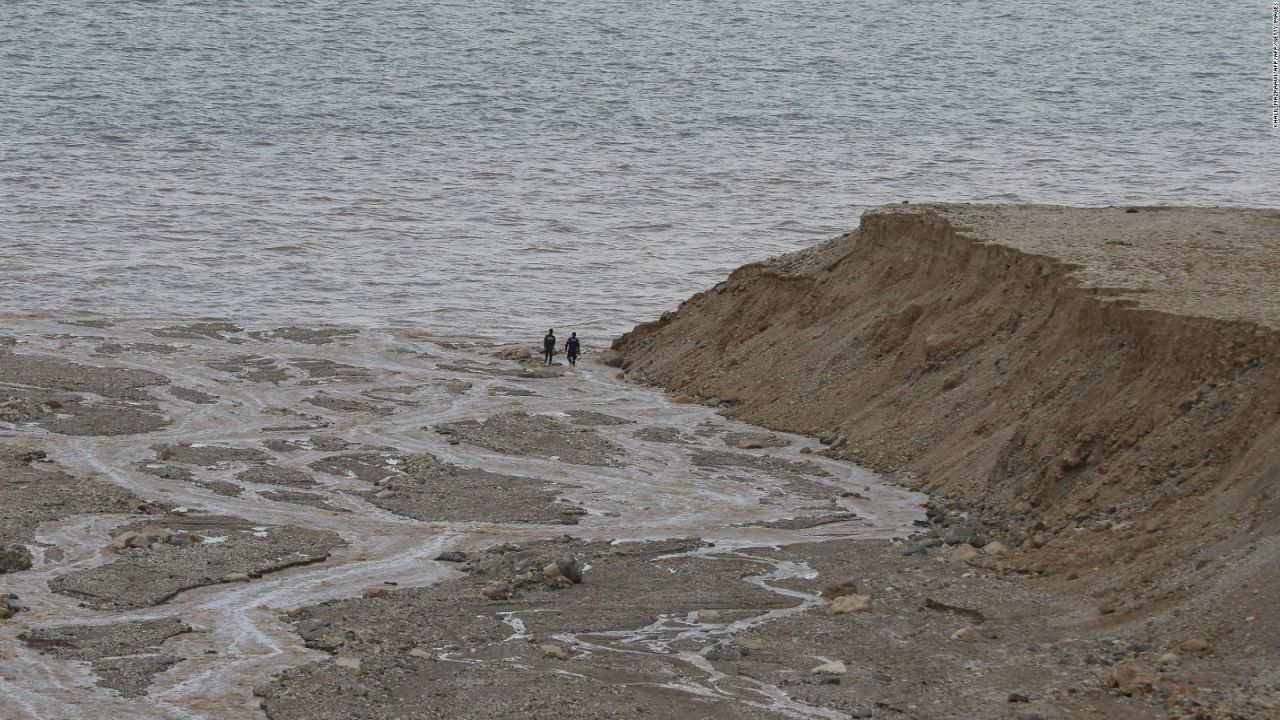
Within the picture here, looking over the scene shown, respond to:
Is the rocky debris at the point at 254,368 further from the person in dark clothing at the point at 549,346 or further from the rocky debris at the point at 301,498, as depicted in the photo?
the rocky debris at the point at 301,498

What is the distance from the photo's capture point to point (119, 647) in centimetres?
2277

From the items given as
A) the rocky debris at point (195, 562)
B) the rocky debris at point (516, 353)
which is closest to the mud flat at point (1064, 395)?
the rocky debris at point (516, 353)

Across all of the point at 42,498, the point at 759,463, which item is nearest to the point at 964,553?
the point at 759,463

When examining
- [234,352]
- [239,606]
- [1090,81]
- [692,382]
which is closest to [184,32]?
[1090,81]

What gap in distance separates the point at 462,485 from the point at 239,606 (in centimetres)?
904

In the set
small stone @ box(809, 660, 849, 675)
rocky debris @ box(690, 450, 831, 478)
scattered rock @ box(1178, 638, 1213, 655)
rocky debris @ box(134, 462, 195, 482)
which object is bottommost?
rocky debris @ box(690, 450, 831, 478)

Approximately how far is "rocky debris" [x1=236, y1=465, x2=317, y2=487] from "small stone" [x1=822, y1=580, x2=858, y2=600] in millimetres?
11726

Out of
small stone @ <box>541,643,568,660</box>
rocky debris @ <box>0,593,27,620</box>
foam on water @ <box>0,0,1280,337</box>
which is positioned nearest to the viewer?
small stone @ <box>541,643,568,660</box>

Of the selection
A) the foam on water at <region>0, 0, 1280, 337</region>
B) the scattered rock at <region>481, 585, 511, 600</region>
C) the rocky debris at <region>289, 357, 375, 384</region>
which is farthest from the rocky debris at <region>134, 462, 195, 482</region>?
the foam on water at <region>0, 0, 1280, 337</region>

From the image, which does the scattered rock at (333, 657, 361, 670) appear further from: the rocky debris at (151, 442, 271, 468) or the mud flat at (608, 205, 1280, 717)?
the rocky debris at (151, 442, 271, 468)

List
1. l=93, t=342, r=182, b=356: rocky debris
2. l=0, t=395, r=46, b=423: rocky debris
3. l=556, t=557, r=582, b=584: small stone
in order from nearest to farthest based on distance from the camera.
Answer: l=556, t=557, r=582, b=584: small stone, l=0, t=395, r=46, b=423: rocky debris, l=93, t=342, r=182, b=356: rocky debris

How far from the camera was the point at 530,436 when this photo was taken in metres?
38.7

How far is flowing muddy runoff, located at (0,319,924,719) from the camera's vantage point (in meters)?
21.6

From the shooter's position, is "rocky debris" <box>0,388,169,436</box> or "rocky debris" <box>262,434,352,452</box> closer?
"rocky debris" <box>262,434,352,452</box>
